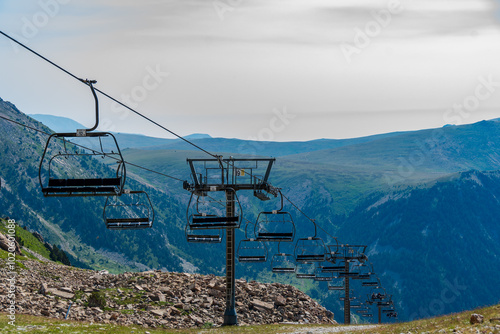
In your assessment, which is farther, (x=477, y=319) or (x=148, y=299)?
(x=148, y=299)

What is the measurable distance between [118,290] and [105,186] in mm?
37855

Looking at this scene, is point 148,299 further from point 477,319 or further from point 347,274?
point 477,319

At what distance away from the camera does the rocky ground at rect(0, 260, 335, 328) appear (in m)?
50.3

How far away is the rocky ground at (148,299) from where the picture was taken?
165ft

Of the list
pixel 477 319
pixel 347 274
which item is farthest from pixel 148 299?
pixel 477 319

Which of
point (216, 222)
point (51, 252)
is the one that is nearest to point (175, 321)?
point (216, 222)

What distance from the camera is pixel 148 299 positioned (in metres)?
57.4

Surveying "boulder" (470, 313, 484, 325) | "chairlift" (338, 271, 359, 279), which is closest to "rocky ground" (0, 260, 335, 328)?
"chairlift" (338, 271, 359, 279)

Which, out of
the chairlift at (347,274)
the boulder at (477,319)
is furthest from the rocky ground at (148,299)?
→ the boulder at (477,319)

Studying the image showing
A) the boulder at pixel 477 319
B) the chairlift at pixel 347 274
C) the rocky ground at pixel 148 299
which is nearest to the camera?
the boulder at pixel 477 319

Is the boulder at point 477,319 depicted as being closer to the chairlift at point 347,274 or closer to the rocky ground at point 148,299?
the rocky ground at point 148,299

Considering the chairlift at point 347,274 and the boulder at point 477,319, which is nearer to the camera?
the boulder at point 477,319

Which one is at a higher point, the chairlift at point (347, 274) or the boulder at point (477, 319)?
the boulder at point (477, 319)

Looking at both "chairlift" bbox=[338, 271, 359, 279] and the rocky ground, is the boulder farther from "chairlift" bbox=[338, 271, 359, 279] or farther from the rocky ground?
"chairlift" bbox=[338, 271, 359, 279]
